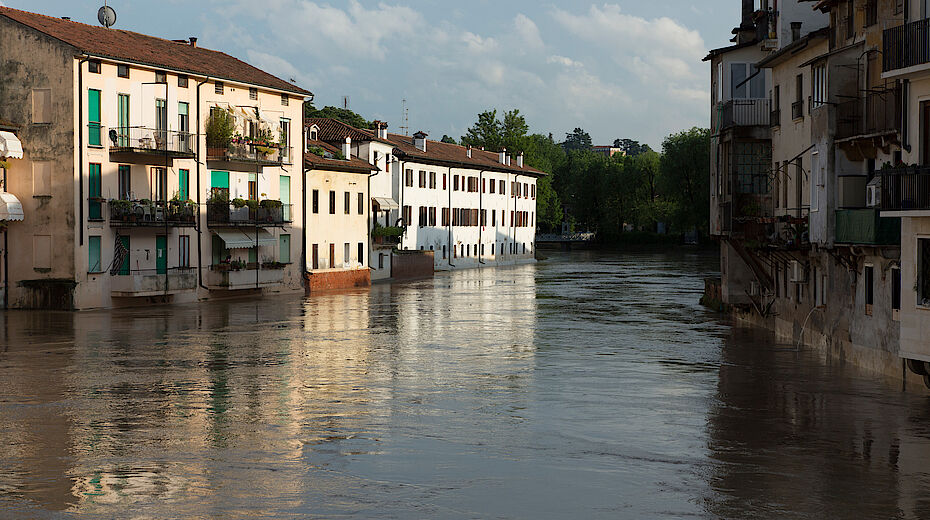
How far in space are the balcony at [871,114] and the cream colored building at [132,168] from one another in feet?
100

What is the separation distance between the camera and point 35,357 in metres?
30.7

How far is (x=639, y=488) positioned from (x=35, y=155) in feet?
121

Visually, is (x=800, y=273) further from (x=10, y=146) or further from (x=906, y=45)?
(x=10, y=146)

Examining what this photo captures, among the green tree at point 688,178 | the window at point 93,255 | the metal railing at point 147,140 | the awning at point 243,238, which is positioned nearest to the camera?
the window at point 93,255

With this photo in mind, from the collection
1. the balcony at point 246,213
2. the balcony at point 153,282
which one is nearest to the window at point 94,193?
the balcony at point 153,282

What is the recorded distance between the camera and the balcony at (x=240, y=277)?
176 ft

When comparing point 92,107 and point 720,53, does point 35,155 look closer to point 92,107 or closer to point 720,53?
point 92,107

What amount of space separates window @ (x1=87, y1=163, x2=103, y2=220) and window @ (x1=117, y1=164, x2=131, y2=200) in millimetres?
1280

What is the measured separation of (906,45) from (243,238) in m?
38.3

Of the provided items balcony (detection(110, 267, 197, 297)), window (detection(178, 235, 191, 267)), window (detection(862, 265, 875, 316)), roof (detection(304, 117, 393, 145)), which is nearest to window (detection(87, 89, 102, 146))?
balcony (detection(110, 267, 197, 297))

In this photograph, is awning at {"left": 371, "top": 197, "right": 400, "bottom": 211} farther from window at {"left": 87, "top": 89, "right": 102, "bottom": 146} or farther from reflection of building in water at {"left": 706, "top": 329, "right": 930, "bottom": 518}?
reflection of building in water at {"left": 706, "top": 329, "right": 930, "bottom": 518}

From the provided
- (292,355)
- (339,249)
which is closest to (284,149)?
(339,249)

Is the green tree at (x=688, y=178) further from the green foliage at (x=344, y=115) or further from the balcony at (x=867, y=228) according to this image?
the balcony at (x=867, y=228)

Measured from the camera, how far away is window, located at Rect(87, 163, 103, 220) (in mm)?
46156
